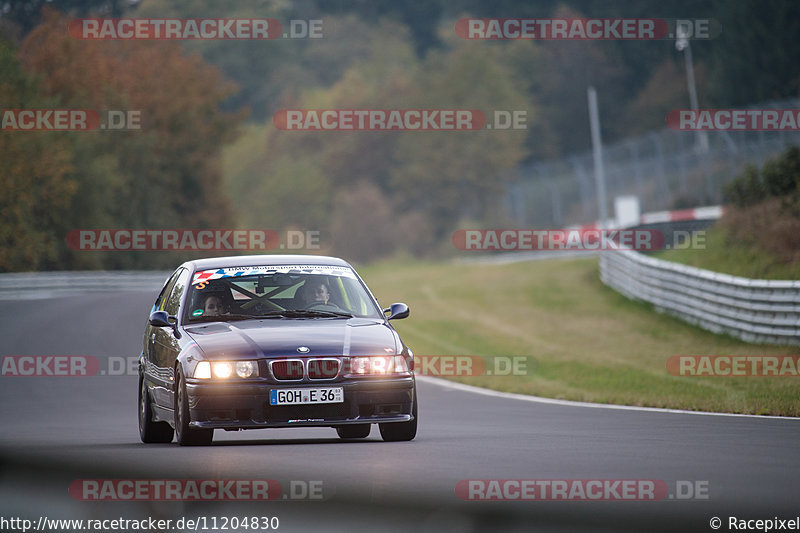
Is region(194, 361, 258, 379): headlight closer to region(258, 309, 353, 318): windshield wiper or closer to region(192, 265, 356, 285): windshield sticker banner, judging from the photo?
region(258, 309, 353, 318): windshield wiper

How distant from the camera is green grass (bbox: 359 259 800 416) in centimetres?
1908

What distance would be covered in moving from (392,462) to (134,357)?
1645cm

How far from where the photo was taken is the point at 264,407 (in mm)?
11680

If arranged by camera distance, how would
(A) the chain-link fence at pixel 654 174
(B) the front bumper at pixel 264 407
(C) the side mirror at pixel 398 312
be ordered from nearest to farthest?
1. (B) the front bumper at pixel 264 407
2. (C) the side mirror at pixel 398 312
3. (A) the chain-link fence at pixel 654 174

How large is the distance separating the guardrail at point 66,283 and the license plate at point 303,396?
32.0m

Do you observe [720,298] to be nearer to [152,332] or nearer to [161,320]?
[152,332]

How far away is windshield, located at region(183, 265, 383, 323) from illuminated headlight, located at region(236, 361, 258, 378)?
112 centimetres

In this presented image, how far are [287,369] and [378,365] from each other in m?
0.74

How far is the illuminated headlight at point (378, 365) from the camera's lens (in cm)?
1190

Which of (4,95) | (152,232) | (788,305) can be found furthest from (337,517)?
(152,232)

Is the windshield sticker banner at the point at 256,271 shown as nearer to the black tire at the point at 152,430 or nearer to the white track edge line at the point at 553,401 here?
the black tire at the point at 152,430

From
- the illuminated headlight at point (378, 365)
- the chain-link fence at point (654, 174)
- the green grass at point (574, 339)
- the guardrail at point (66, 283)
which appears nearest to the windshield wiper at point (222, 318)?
the illuminated headlight at point (378, 365)

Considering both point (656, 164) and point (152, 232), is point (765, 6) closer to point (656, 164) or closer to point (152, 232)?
point (656, 164)

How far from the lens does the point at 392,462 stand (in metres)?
10.6
